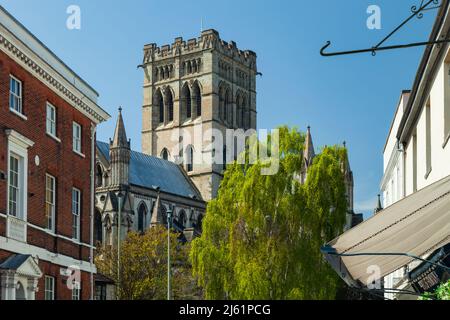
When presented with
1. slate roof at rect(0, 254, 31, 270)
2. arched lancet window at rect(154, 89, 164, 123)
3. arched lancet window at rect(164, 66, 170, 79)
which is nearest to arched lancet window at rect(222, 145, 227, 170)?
arched lancet window at rect(154, 89, 164, 123)

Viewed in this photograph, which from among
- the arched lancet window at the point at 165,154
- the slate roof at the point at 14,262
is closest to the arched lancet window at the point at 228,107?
the arched lancet window at the point at 165,154

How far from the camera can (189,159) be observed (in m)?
111

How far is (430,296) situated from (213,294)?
31782 mm

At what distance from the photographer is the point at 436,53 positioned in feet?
58.5

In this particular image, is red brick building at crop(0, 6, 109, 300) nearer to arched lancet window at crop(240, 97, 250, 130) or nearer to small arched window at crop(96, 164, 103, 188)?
small arched window at crop(96, 164, 103, 188)

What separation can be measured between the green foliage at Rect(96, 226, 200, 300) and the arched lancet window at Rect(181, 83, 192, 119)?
4378 centimetres

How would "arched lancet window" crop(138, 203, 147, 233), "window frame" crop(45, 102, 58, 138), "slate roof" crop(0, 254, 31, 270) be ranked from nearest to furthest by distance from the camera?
"slate roof" crop(0, 254, 31, 270) < "window frame" crop(45, 102, 58, 138) < "arched lancet window" crop(138, 203, 147, 233)

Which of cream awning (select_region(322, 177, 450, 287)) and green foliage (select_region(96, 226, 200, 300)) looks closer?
cream awning (select_region(322, 177, 450, 287))

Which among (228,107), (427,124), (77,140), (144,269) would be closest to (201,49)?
(228,107)

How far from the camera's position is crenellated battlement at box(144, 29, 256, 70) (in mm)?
114938

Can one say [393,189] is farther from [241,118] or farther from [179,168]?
[241,118]

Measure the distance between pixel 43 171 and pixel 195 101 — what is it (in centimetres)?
8777
